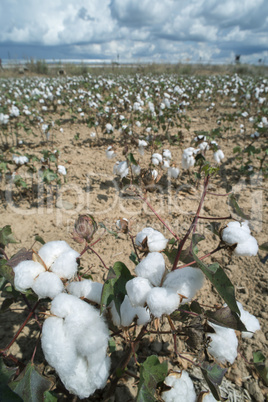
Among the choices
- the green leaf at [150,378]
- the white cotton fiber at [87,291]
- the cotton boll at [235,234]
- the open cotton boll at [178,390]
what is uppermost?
the cotton boll at [235,234]

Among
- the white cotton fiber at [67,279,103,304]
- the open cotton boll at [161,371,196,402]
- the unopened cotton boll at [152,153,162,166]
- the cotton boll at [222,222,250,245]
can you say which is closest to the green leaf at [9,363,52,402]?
the white cotton fiber at [67,279,103,304]

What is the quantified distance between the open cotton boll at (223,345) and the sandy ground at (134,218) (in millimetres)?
536

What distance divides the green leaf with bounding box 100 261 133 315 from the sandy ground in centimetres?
33

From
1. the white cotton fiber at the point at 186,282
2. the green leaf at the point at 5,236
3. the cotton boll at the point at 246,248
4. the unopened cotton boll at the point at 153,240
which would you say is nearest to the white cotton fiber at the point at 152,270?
the white cotton fiber at the point at 186,282

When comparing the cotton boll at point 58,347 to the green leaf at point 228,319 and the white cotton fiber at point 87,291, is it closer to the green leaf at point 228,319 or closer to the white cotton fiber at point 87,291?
the white cotton fiber at point 87,291

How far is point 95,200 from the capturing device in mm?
3168

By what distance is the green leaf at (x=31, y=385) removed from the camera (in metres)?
0.68

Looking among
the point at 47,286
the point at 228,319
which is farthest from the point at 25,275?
the point at 228,319

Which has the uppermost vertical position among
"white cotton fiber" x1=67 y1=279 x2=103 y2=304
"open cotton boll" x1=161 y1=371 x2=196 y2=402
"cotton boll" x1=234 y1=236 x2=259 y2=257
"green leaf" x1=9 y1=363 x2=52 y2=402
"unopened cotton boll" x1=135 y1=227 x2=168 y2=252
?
"cotton boll" x1=234 y1=236 x2=259 y2=257

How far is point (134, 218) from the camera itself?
2689 millimetres

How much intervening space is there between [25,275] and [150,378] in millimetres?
444

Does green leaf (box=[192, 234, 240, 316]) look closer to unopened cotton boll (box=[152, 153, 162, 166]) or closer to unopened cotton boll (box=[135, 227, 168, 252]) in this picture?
unopened cotton boll (box=[135, 227, 168, 252])

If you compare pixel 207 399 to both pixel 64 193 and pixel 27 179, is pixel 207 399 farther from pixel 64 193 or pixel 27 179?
pixel 27 179

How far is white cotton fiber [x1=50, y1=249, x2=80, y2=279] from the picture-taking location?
0.71 m
